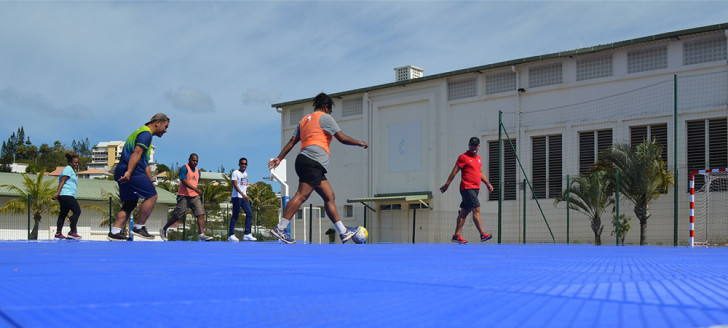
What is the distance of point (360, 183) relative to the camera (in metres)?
34.8

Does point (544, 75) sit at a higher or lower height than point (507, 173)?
higher

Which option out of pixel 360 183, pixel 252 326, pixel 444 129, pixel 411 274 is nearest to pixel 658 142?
pixel 444 129

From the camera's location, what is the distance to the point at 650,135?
82.8ft

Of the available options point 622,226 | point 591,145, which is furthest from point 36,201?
point 622,226

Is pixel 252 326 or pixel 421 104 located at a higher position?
pixel 421 104

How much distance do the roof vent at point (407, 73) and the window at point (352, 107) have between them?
2.21m

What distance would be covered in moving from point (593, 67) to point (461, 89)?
613 cm

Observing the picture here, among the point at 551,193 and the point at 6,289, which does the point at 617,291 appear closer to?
the point at 6,289

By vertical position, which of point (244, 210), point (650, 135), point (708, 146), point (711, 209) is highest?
point (650, 135)

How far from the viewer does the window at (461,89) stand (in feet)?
101

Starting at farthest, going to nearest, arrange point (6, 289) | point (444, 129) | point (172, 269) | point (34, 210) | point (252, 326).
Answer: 1. point (34, 210)
2. point (444, 129)
3. point (172, 269)
4. point (6, 289)
5. point (252, 326)

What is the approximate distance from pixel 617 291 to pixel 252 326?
4.42ft

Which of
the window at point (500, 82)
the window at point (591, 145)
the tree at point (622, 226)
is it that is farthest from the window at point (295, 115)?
the tree at point (622, 226)

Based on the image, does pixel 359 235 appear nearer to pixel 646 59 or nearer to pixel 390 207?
pixel 646 59
